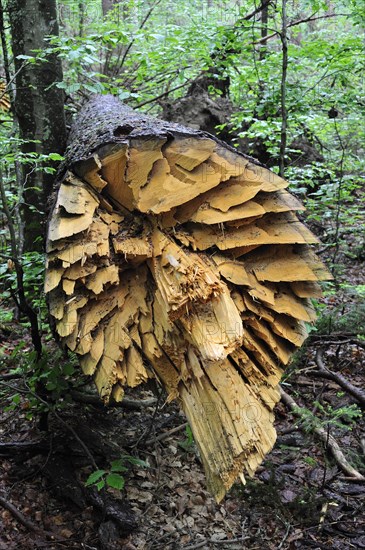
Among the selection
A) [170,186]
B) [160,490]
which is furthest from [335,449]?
[170,186]

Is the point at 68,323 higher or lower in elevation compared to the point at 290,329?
higher

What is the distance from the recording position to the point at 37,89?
A: 3504 mm

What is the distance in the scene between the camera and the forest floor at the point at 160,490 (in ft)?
7.80

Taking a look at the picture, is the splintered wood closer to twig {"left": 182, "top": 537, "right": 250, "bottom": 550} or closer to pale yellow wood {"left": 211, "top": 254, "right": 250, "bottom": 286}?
pale yellow wood {"left": 211, "top": 254, "right": 250, "bottom": 286}

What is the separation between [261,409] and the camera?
1.92 m

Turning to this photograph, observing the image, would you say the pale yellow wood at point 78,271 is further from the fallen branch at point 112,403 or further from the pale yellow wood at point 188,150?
the fallen branch at point 112,403

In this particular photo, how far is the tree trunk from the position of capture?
3.43 m

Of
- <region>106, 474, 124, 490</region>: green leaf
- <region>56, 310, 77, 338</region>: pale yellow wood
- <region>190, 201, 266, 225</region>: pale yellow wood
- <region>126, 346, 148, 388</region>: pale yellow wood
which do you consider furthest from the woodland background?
<region>190, 201, 266, 225</region>: pale yellow wood

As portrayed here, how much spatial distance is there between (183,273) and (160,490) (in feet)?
5.16

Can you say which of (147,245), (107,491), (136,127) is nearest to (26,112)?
(136,127)

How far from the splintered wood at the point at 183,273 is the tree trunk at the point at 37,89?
1.48 meters

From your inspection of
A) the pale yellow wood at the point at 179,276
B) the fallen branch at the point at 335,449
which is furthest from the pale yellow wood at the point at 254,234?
the fallen branch at the point at 335,449

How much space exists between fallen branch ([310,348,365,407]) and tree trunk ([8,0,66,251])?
258 centimetres

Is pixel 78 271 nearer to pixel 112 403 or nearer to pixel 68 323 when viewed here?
pixel 68 323
